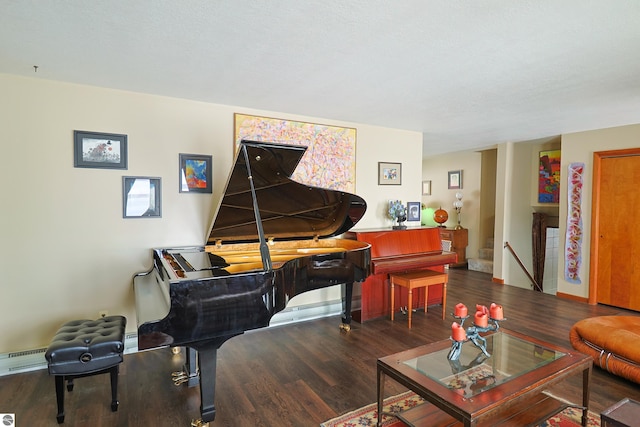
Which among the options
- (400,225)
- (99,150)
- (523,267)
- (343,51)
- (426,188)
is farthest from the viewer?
(426,188)

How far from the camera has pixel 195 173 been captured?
358 cm

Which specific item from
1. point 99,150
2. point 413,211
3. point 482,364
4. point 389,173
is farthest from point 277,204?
point 413,211

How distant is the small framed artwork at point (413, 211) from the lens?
5148 mm

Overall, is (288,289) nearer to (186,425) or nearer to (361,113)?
(186,425)

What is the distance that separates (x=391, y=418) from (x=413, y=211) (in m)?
3.38

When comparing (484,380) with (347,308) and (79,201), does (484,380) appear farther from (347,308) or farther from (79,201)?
(79,201)

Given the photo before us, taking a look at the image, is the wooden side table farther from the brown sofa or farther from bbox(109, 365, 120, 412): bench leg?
bbox(109, 365, 120, 412): bench leg

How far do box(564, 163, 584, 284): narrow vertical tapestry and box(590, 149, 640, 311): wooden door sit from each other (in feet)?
0.60

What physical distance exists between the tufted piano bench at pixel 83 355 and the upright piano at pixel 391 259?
265 cm

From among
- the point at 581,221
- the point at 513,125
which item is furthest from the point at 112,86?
the point at 581,221

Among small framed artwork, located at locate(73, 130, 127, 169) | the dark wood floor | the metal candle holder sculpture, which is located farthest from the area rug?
small framed artwork, located at locate(73, 130, 127, 169)

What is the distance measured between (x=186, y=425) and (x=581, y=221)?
5.72 meters

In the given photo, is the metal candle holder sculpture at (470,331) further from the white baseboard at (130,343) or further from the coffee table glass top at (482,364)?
the white baseboard at (130,343)

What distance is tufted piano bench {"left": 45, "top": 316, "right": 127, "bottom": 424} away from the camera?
215cm
